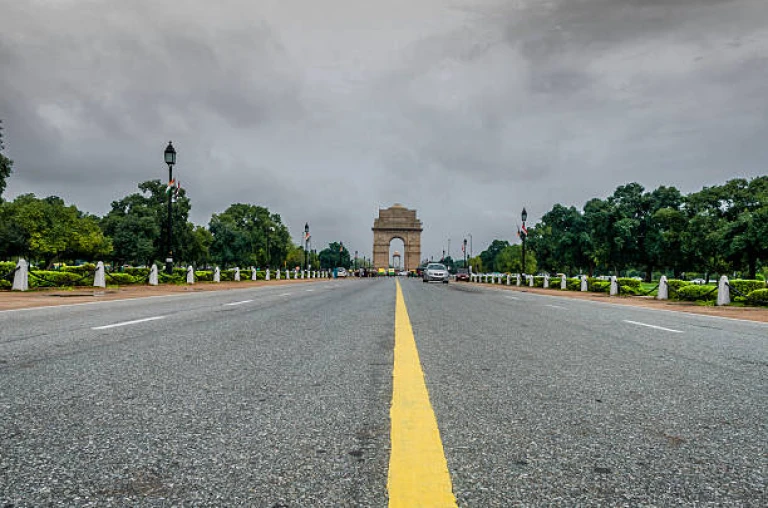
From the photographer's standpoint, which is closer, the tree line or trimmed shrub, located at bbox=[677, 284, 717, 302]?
trimmed shrub, located at bbox=[677, 284, 717, 302]

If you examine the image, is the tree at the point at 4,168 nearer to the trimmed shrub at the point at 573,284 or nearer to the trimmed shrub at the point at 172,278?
the trimmed shrub at the point at 172,278

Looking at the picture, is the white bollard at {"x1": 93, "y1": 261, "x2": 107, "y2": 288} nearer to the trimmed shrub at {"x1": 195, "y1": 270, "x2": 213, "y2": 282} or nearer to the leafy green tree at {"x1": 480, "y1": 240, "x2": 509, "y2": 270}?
the trimmed shrub at {"x1": 195, "y1": 270, "x2": 213, "y2": 282}

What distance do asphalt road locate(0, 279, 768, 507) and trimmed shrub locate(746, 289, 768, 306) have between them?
574 inches

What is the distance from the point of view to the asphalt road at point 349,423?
6.49 ft

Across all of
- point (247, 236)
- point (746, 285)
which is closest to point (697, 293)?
point (746, 285)

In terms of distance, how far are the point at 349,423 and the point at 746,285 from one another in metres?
21.9

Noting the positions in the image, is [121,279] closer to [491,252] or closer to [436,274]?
[436,274]

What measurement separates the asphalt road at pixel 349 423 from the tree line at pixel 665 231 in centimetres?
3657

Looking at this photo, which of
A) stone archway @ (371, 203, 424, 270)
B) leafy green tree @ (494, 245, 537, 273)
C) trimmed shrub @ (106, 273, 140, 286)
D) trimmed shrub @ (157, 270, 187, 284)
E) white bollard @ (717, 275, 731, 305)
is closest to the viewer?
white bollard @ (717, 275, 731, 305)

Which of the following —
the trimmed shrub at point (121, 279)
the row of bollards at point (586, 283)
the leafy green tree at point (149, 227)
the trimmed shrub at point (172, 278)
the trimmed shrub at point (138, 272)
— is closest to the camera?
the row of bollards at point (586, 283)

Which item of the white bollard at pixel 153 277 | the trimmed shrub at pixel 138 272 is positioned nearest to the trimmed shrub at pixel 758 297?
the white bollard at pixel 153 277

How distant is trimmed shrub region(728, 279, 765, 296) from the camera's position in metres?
19.4

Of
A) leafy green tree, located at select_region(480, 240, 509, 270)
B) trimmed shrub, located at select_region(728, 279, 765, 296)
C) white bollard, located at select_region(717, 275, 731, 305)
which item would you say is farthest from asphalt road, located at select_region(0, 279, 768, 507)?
leafy green tree, located at select_region(480, 240, 509, 270)

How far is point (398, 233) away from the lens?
133 metres
